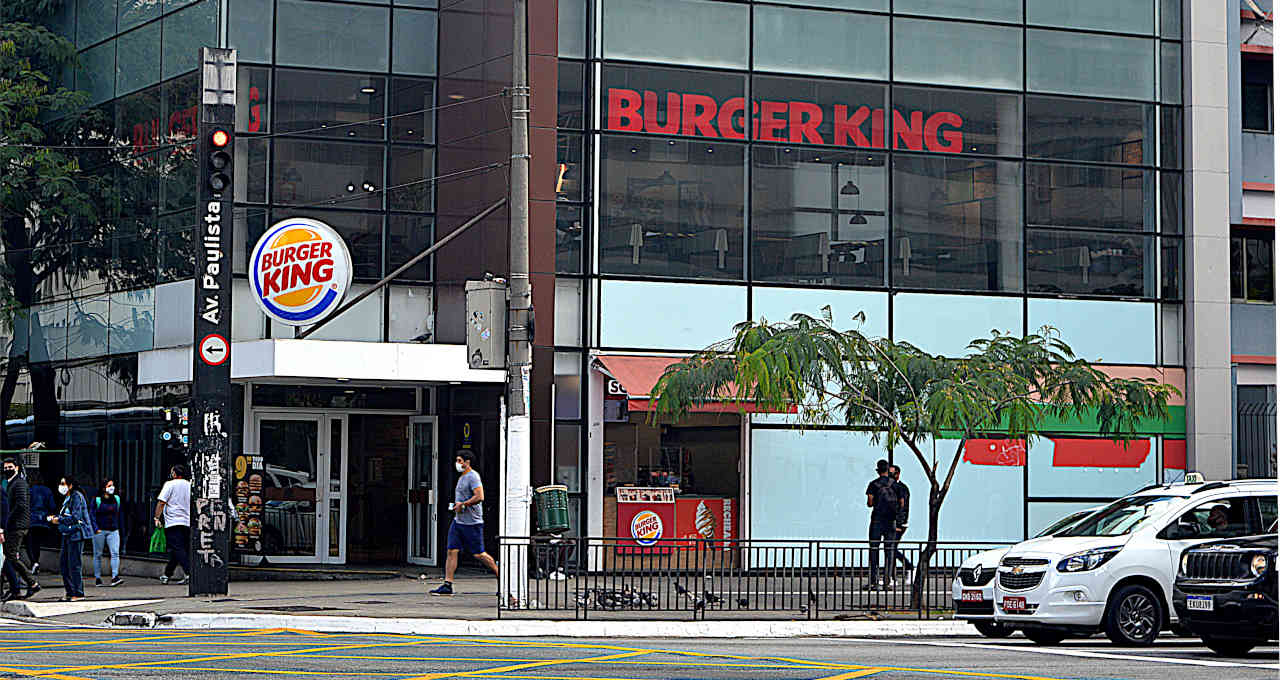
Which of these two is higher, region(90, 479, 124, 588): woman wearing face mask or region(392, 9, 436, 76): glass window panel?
region(392, 9, 436, 76): glass window panel

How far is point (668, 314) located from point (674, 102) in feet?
10.6

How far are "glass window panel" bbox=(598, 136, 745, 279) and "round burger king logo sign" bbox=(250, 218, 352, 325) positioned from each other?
13.8ft

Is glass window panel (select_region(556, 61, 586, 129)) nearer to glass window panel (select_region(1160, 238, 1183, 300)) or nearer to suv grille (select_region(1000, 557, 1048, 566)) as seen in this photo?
glass window panel (select_region(1160, 238, 1183, 300))

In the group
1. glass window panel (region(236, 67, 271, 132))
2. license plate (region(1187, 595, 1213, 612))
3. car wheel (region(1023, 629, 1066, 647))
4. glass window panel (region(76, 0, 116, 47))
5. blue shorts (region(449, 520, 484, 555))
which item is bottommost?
car wheel (region(1023, 629, 1066, 647))

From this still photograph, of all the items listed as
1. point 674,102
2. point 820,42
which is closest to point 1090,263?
point 820,42

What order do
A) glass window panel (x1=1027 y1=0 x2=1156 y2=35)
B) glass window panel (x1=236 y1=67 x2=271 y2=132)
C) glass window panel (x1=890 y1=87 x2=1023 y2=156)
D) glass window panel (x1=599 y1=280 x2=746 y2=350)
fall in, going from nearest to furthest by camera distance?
1. glass window panel (x1=236 y1=67 x2=271 y2=132)
2. glass window panel (x1=599 y1=280 x2=746 y2=350)
3. glass window panel (x1=890 y1=87 x2=1023 y2=156)
4. glass window panel (x1=1027 y1=0 x2=1156 y2=35)

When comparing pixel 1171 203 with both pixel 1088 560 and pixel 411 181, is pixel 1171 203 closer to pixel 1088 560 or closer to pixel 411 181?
pixel 411 181

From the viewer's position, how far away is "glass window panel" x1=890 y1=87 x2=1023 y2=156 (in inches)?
1132

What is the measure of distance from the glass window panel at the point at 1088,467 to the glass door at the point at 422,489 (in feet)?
31.2

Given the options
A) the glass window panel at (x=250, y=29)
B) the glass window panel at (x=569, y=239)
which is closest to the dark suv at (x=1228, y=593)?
the glass window panel at (x=569, y=239)

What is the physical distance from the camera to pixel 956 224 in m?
29.0

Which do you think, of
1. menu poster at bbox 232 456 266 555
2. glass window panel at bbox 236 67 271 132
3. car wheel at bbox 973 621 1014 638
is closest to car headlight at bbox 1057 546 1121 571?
car wheel at bbox 973 621 1014 638

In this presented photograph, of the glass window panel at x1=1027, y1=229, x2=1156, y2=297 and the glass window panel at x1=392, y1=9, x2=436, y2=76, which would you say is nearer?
the glass window panel at x1=392, y1=9, x2=436, y2=76

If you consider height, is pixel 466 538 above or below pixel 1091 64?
below
